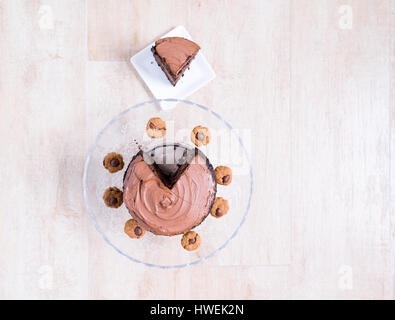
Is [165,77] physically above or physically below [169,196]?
above

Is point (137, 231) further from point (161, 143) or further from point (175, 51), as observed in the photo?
point (175, 51)

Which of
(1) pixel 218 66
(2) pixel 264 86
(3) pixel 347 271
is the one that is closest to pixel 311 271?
(3) pixel 347 271

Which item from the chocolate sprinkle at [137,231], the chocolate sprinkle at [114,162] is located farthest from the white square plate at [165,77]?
the chocolate sprinkle at [137,231]

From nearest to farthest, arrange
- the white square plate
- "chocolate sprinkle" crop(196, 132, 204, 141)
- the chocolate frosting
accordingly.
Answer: the chocolate frosting, "chocolate sprinkle" crop(196, 132, 204, 141), the white square plate

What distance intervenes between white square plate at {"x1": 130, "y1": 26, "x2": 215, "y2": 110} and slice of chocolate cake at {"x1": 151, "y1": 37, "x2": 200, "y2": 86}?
0.05 meters

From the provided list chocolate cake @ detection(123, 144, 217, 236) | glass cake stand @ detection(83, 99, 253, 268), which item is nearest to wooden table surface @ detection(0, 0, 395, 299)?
glass cake stand @ detection(83, 99, 253, 268)

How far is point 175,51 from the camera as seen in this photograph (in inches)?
44.0

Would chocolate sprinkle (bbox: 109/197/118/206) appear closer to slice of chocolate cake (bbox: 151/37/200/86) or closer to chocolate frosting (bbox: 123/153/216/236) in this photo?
chocolate frosting (bbox: 123/153/216/236)

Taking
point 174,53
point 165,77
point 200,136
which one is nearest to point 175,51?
point 174,53

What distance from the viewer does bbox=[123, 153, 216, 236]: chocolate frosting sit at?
3.02 feet

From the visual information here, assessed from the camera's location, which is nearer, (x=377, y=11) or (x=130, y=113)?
(x=130, y=113)
